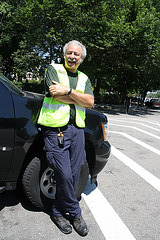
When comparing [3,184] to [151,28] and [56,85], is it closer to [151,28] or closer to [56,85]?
[56,85]

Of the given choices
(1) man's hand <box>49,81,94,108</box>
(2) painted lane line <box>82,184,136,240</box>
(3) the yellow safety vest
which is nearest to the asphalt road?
(2) painted lane line <box>82,184,136,240</box>

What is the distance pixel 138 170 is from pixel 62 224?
2.62m

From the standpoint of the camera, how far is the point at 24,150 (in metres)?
2.35

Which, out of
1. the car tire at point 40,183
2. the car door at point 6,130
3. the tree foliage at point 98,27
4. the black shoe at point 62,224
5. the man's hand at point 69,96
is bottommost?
the black shoe at point 62,224

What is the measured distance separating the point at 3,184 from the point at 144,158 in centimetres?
402

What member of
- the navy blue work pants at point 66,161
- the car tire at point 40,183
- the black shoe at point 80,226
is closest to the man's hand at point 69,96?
the navy blue work pants at point 66,161

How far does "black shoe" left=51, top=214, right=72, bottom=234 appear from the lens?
2.30 m

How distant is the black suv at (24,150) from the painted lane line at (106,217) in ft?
1.32

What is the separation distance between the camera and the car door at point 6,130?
2.20m

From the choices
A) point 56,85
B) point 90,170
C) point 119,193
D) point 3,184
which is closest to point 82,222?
point 90,170

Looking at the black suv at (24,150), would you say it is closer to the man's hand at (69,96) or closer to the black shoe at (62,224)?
the black shoe at (62,224)

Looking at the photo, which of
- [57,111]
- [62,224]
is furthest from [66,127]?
[62,224]

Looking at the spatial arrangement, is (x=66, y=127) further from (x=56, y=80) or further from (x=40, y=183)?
(x=40, y=183)

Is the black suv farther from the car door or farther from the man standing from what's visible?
the man standing
